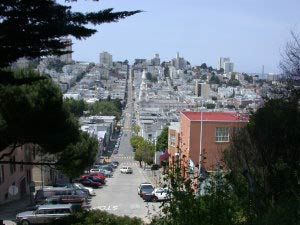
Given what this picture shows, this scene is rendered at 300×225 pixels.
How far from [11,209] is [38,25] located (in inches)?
781

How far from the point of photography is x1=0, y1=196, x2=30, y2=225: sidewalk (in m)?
21.6

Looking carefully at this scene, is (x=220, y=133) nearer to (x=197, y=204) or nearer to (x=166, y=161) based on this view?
(x=166, y=161)

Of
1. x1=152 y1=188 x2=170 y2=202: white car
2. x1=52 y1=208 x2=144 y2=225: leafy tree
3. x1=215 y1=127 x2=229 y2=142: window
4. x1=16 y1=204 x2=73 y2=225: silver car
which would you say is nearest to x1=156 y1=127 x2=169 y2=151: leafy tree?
x1=215 y1=127 x2=229 y2=142: window

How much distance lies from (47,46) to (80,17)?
2.23 ft

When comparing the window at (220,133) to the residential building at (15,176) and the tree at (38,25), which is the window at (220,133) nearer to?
the residential building at (15,176)

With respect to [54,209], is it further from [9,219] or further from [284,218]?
[284,218]

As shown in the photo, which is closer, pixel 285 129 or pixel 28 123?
pixel 285 129

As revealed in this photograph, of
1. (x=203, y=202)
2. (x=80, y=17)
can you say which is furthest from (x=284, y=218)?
(x=80, y=17)

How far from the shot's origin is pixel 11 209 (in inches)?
974

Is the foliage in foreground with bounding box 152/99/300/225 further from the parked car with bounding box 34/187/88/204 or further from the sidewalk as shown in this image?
the parked car with bounding box 34/187/88/204

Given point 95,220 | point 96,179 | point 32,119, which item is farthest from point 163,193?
point 96,179

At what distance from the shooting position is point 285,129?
11883mm

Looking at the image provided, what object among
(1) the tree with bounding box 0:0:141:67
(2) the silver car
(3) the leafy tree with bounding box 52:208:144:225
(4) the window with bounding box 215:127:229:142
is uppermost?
(1) the tree with bounding box 0:0:141:67

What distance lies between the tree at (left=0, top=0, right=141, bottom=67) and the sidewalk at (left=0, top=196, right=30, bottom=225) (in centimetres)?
1427
